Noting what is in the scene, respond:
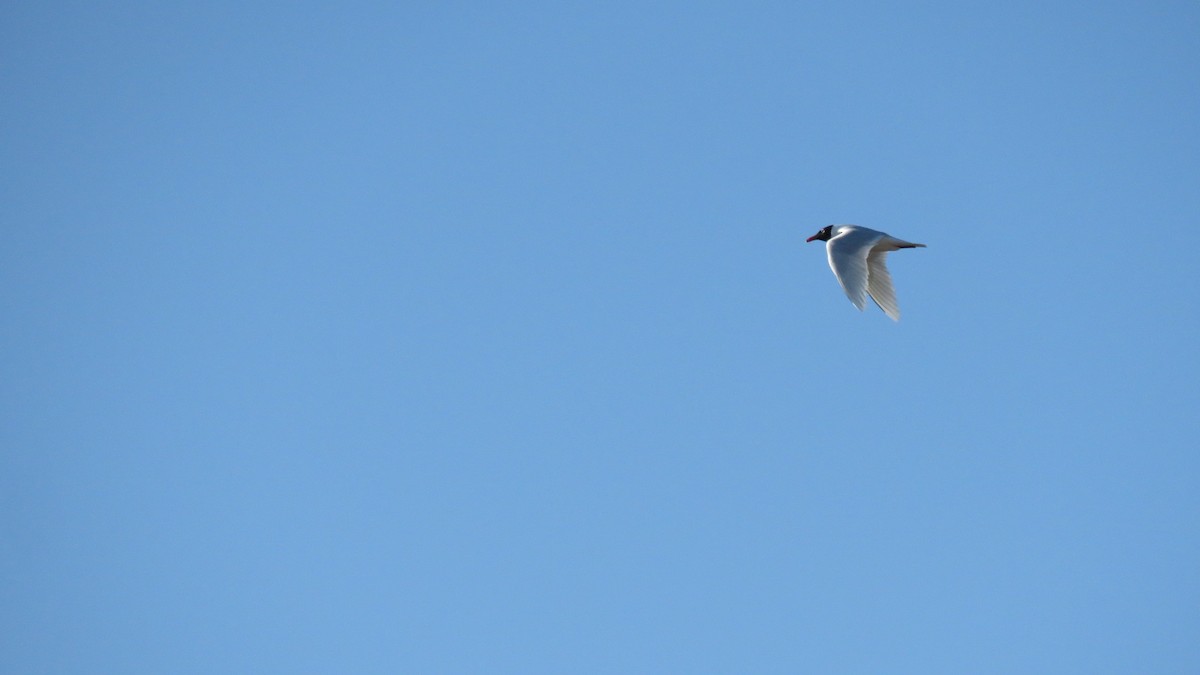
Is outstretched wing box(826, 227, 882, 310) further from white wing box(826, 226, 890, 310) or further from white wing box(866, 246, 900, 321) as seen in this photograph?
white wing box(866, 246, 900, 321)

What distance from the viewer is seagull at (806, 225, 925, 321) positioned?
36.6 ft

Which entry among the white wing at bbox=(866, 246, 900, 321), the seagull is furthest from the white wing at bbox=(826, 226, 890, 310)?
the white wing at bbox=(866, 246, 900, 321)

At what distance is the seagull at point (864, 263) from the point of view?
11.2 meters

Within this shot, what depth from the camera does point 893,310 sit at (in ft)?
37.2

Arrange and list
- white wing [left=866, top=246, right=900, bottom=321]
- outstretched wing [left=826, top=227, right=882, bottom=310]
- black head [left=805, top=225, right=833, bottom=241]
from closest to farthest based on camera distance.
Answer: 1. outstretched wing [left=826, top=227, right=882, bottom=310]
2. white wing [left=866, top=246, right=900, bottom=321]
3. black head [left=805, top=225, right=833, bottom=241]

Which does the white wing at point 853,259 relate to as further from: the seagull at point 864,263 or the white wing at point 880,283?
the white wing at point 880,283

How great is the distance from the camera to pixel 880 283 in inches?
459

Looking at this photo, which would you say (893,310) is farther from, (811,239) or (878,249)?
(811,239)

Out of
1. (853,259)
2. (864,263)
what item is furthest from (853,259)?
(864,263)

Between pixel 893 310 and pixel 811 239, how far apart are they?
7.63ft

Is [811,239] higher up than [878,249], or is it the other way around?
[811,239]

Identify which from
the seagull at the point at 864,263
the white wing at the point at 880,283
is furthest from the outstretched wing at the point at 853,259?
the white wing at the point at 880,283

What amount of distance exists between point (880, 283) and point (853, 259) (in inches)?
20.3

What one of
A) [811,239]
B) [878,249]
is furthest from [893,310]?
[811,239]
